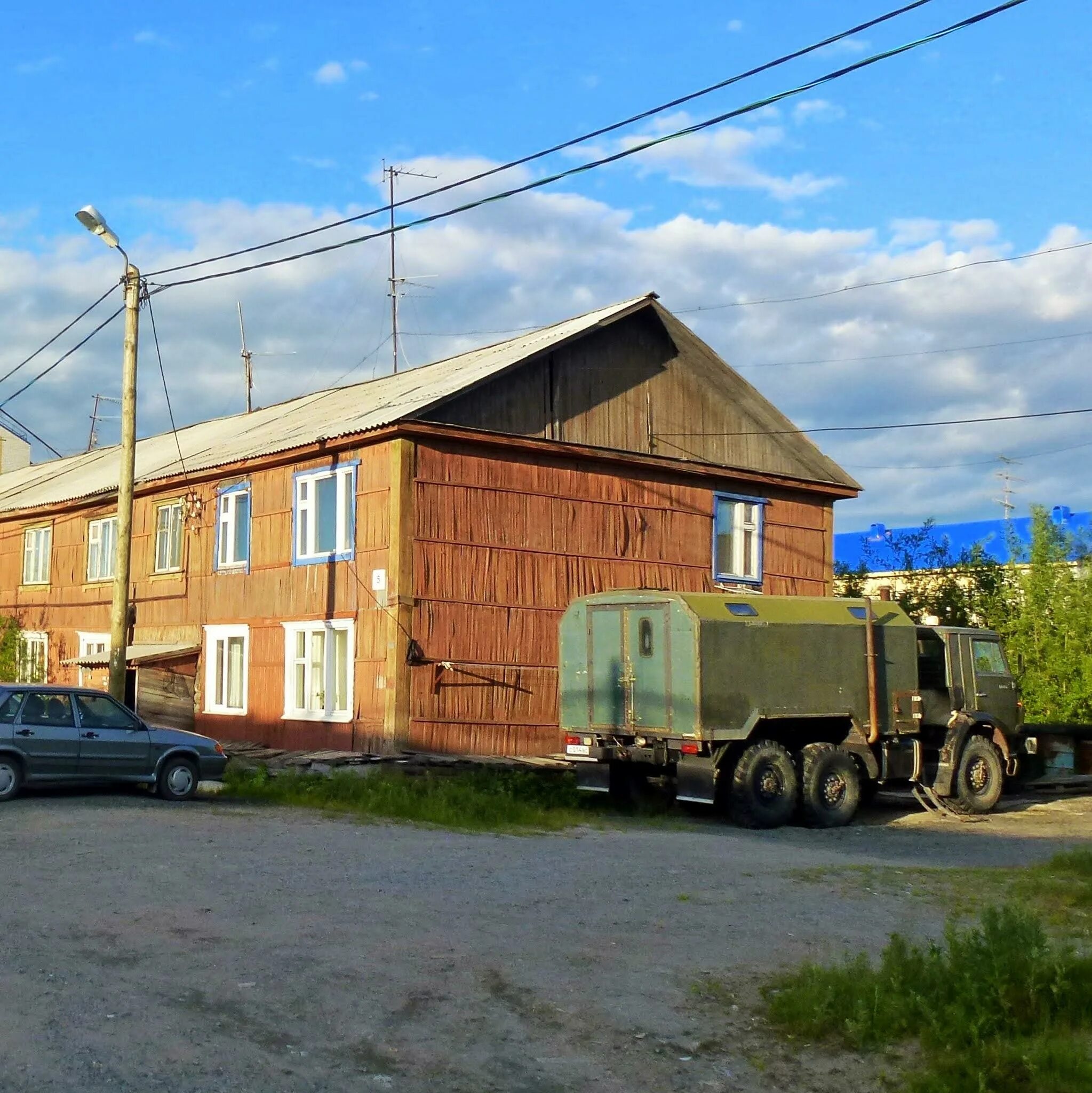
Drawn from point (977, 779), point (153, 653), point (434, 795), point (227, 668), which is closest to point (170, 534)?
point (153, 653)

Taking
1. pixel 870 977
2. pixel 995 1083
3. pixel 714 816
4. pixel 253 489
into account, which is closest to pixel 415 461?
pixel 253 489

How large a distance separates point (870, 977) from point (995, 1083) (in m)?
1.38

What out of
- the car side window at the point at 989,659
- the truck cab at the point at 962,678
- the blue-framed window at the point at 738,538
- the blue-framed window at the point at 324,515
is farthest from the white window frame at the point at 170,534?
the car side window at the point at 989,659

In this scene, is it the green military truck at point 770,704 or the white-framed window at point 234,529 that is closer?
the green military truck at point 770,704

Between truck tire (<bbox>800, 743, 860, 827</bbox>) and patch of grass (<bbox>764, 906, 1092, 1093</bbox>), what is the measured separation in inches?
380

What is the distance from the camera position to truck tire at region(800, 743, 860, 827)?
58.1 ft

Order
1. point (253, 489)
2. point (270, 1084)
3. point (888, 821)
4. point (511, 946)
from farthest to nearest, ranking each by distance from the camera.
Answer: point (253, 489), point (888, 821), point (511, 946), point (270, 1084)

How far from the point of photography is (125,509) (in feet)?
64.5

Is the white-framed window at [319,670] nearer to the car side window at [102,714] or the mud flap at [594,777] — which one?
the mud flap at [594,777]

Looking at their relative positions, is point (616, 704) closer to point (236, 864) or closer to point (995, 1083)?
point (236, 864)

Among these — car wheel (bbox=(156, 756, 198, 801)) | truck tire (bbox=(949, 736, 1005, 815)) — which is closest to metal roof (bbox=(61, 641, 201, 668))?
car wheel (bbox=(156, 756, 198, 801))

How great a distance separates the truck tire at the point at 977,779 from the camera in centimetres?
1945

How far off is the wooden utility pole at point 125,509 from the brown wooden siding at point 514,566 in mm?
4220

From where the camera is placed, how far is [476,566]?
21859mm
